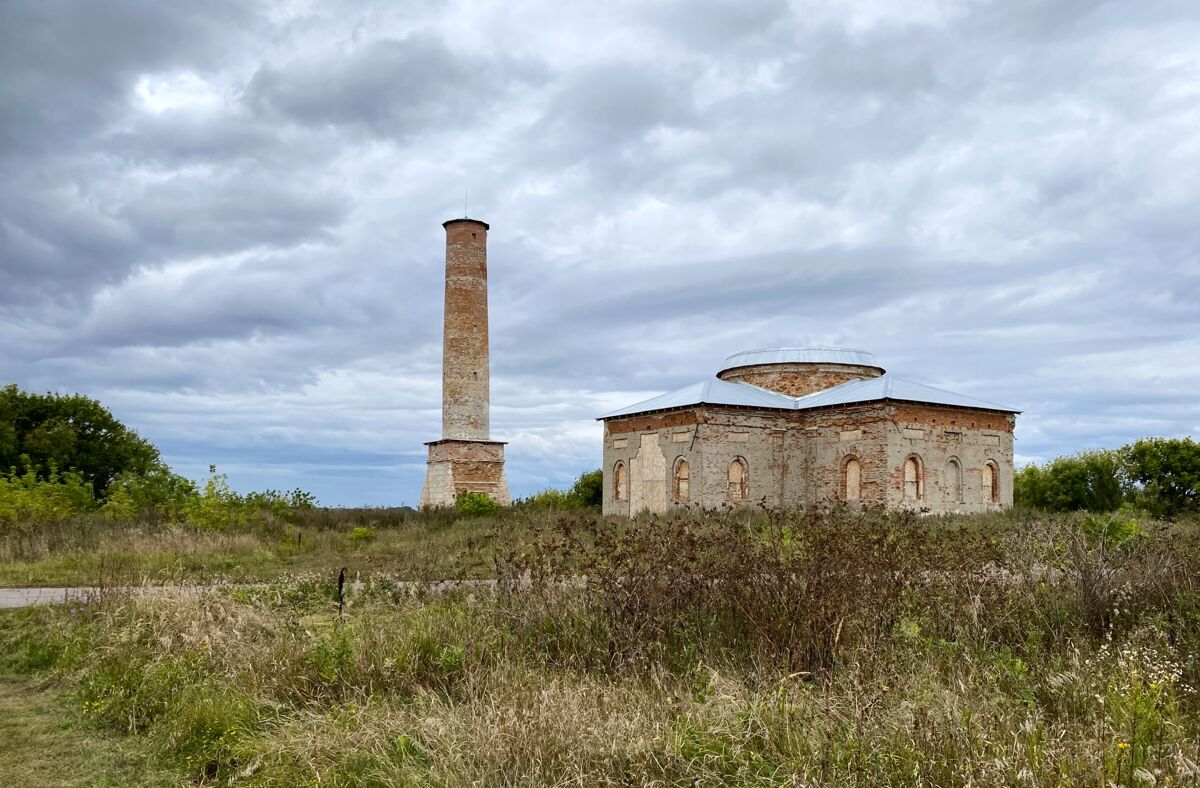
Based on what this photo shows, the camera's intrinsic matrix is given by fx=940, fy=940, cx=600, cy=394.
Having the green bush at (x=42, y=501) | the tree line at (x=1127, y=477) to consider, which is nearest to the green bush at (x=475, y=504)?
the green bush at (x=42, y=501)

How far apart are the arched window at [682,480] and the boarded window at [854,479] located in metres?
4.68

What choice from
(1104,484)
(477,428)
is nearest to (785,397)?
(477,428)

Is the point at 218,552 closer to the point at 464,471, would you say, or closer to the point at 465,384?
the point at 464,471

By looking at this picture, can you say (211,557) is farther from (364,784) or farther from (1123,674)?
(1123,674)

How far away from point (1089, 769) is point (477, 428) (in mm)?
29412

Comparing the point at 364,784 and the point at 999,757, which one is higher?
the point at 999,757

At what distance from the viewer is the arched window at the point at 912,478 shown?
88.1 feet

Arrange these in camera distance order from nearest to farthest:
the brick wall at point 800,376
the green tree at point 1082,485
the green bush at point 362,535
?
the green bush at point 362,535 < the brick wall at point 800,376 < the green tree at point 1082,485

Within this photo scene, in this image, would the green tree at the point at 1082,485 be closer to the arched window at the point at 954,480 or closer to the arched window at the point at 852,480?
the arched window at the point at 954,480

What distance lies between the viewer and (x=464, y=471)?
32.2 meters

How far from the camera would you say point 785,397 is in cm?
3044

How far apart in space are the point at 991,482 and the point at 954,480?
5.83 ft

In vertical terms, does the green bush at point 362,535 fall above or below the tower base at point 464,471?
below

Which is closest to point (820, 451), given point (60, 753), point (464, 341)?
point (464, 341)
